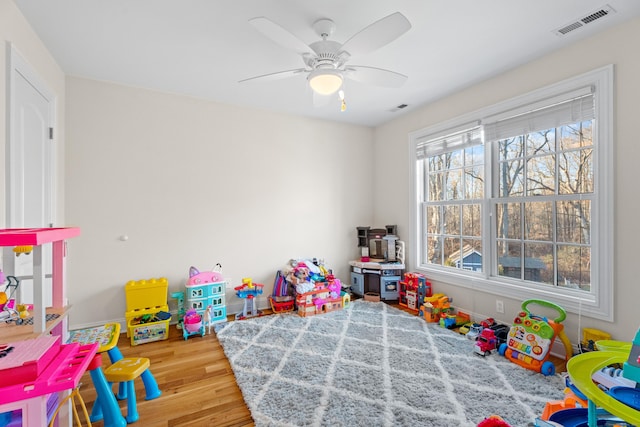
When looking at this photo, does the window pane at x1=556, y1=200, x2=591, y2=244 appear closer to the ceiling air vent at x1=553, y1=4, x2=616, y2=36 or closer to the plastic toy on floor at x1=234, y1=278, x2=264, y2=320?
the ceiling air vent at x1=553, y1=4, x2=616, y2=36

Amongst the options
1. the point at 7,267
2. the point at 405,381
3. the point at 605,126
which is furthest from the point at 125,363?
the point at 605,126

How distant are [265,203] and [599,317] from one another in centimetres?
335

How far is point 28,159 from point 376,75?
262 cm

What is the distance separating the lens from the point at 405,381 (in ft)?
6.55

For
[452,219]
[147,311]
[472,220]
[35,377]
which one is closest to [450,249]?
[452,219]

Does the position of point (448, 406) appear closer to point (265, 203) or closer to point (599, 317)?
point (599, 317)

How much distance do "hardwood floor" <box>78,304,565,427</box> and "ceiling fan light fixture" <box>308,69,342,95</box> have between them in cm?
215

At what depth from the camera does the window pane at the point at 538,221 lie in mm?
2588

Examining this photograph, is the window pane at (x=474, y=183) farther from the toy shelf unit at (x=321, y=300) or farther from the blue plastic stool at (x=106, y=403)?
the blue plastic stool at (x=106, y=403)

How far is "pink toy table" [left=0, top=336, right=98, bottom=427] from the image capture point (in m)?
0.88

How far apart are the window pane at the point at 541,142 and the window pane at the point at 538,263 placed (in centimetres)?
86

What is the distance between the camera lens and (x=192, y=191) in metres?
3.29

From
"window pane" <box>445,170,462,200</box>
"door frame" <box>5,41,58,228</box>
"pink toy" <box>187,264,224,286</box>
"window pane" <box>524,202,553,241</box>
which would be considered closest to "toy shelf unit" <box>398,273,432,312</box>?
"window pane" <box>445,170,462,200</box>

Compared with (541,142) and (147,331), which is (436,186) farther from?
(147,331)
